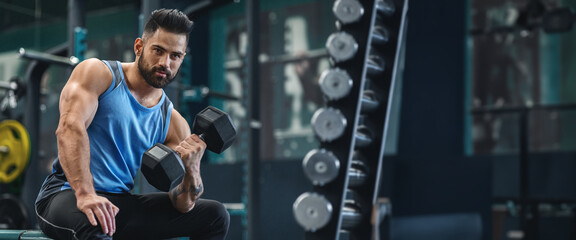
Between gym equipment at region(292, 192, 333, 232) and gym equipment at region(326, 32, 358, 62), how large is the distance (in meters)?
0.61

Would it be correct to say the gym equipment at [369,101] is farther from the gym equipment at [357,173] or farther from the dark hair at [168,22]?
the dark hair at [168,22]

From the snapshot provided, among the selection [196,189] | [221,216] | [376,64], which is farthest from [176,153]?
[376,64]

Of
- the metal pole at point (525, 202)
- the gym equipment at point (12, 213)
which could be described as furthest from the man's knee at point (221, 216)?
the metal pole at point (525, 202)

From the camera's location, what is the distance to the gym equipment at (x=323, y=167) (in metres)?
2.68

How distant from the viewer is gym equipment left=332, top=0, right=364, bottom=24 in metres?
2.66

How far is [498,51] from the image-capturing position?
20.7 ft

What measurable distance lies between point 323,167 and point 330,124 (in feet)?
0.59

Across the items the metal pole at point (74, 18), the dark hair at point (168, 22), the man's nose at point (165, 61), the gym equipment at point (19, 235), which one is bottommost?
the gym equipment at point (19, 235)

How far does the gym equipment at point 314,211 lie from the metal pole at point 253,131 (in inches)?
46.4

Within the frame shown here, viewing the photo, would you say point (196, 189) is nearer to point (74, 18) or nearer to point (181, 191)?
point (181, 191)

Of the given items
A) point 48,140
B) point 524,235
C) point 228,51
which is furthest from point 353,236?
point 48,140

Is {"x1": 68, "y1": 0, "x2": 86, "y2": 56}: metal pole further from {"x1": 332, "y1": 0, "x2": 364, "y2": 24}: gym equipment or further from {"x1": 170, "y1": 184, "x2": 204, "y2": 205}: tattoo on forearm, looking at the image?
{"x1": 170, "y1": 184, "x2": 204, "y2": 205}: tattoo on forearm

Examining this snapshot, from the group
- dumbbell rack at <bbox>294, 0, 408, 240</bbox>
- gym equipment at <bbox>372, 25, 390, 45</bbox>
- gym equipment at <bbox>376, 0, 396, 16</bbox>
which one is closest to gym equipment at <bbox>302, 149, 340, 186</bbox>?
dumbbell rack at <bbox>294, 0, 408, 240</bbox>

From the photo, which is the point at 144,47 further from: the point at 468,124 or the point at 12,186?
the point at 468,124
